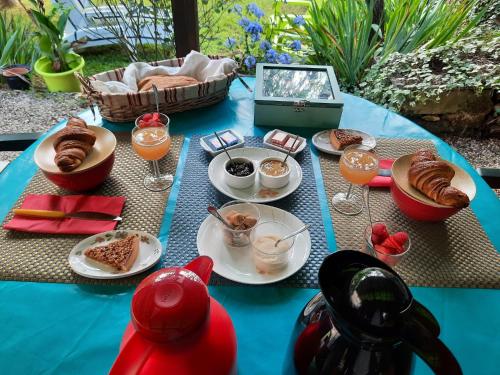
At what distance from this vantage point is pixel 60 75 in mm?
2420

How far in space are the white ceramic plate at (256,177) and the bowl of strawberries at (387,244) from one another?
266 millimetres

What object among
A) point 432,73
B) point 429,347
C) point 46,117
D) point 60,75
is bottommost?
point 46,117

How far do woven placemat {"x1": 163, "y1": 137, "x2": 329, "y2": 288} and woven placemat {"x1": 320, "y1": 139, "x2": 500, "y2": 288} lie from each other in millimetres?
57

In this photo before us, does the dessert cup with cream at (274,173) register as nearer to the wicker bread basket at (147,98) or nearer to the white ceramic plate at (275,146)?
the white ceramic plate at (275,146)

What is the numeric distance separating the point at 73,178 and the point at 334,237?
0.70 metres

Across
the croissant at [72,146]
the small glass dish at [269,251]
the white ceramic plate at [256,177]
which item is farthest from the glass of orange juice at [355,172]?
the croissant at [72,146]

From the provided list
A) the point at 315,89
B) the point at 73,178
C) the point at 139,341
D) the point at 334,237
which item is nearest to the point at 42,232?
the point at 73,178

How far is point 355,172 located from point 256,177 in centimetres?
28

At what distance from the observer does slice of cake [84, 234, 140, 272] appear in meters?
0.80

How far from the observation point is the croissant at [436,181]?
88cm

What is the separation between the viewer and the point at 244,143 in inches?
47.8

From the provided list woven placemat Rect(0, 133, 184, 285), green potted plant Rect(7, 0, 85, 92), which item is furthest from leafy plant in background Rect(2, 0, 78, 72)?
woven placemat Rect(0, 133, 184, 285)

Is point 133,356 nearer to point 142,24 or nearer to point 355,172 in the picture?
point 355,172

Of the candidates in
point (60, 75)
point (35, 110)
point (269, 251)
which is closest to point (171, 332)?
point (269, 251)
